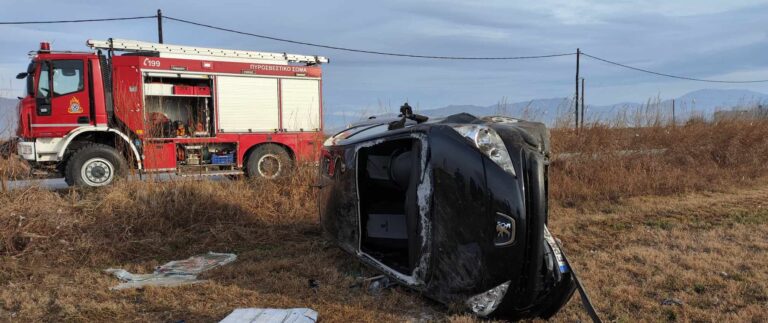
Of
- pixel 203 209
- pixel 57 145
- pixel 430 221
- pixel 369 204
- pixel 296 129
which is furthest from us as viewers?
pixel 296 129

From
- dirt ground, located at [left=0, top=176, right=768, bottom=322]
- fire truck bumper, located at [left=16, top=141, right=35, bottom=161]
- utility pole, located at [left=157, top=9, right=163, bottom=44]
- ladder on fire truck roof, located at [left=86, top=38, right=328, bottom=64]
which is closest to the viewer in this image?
dirt ground, located at [left=0, top=176, right=768, bottom=322]

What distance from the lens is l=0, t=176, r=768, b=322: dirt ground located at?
3.59 meters

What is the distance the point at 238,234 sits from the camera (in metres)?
5.97

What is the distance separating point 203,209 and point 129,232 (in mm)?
966

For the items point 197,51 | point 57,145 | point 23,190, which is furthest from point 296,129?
point 23,190

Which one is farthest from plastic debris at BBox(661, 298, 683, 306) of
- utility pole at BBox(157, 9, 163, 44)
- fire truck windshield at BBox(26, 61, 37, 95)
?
utility pole at BBox(157, 9, 163, 44)

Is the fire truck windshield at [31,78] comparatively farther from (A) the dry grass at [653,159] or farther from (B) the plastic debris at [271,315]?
(A) the dry grass at [653,159]

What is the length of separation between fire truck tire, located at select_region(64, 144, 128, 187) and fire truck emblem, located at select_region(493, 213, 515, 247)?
804 centimetres

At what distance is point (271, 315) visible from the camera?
3.36 metres

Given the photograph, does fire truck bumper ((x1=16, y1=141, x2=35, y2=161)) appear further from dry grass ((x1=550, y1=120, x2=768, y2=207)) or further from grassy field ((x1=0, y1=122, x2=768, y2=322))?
dry grass ((x1=550, y1=120, x2=768, y2=207))

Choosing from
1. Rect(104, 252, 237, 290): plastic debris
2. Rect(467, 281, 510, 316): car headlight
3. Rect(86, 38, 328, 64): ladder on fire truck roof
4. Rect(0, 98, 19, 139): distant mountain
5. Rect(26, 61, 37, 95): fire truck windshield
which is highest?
Rect(86, 38, 328, 64): ladder on fire truck roof

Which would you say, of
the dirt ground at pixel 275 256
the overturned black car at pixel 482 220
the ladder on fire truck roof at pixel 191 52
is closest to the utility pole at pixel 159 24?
the ladder on fire truck roof at pixel 191 52

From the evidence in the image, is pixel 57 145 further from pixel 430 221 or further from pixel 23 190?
pixel 430 221

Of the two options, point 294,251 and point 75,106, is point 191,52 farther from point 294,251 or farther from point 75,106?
point 294,251
